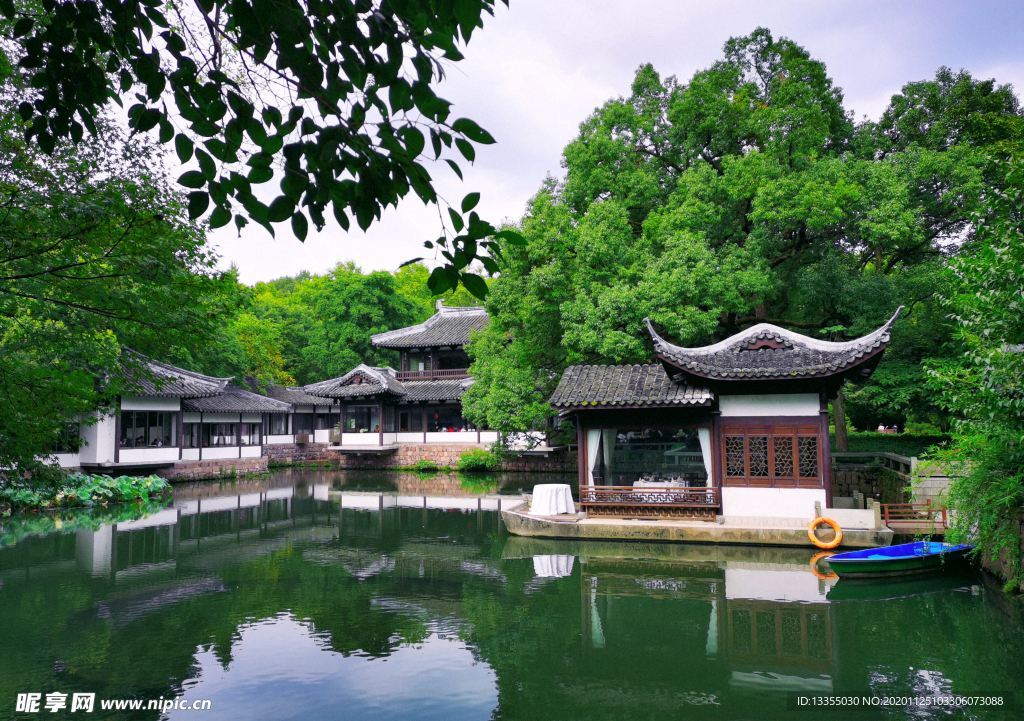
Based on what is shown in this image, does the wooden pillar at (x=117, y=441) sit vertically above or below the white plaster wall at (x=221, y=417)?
below

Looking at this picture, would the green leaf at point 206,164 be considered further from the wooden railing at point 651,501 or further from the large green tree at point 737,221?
the large green tree at point 737,221

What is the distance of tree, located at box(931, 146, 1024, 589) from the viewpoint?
6062mm

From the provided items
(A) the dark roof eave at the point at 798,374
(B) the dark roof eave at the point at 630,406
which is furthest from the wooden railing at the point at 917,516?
(B) the dark roof eave at the point at 630,406

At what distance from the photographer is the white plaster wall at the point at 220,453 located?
80.0 feet

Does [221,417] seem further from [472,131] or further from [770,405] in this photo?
[472,131]

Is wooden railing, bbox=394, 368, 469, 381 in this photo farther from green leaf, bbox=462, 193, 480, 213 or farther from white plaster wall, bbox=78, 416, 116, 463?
green leaf, bbox=462, 193, 480, 213

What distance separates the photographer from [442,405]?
1109 inches

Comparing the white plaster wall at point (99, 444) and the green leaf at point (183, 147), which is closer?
the green leaf at point (183, 147)

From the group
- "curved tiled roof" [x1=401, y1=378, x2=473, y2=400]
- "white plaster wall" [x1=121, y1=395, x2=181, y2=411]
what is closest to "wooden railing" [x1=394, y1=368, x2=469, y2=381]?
"curved tiled roof" [x1=401, y1=378, x2=473, y2=400]

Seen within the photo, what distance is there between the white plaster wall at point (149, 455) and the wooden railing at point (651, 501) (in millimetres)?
16356

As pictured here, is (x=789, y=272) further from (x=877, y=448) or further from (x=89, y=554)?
(x=89, y=554)

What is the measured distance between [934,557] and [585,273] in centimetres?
887

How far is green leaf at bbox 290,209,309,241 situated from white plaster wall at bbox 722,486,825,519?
1043cm

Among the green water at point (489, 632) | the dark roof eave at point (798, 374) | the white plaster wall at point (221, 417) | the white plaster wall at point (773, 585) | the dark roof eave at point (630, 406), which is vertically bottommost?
the green water at point (489, 632)
